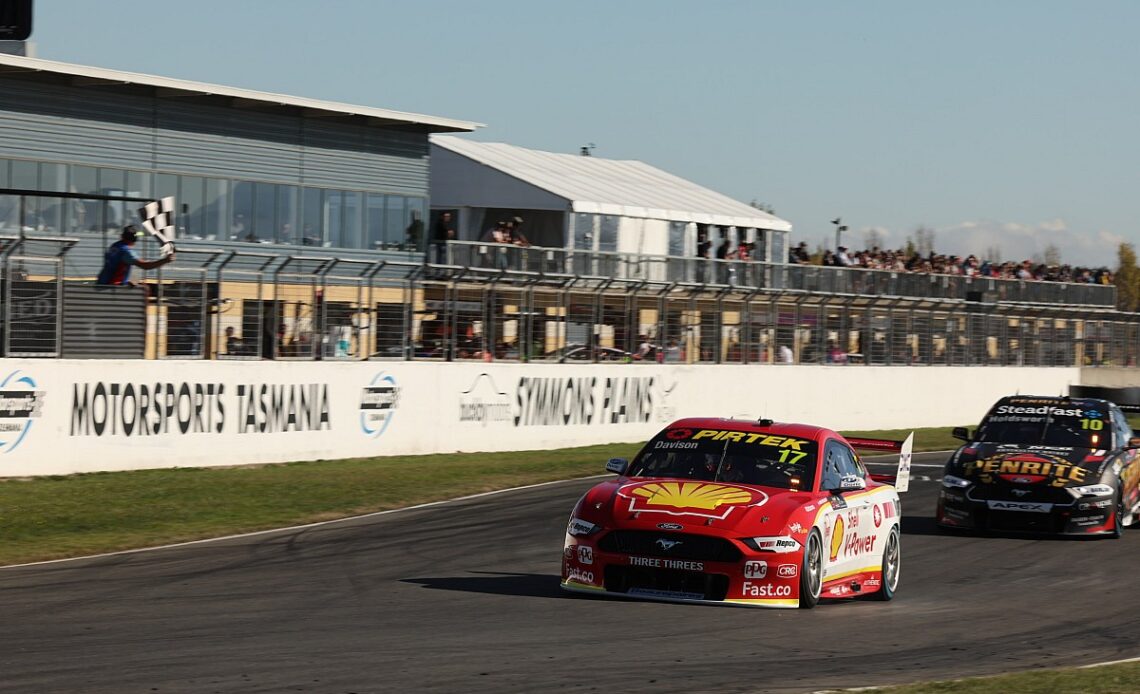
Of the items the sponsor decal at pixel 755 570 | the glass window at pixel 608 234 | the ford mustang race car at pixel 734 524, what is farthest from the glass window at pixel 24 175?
the sponsor decal at pixel 755 570

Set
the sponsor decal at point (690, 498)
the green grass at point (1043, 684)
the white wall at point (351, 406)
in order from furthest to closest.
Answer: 1. the white wall at point (351, 406)
2. the sponsor decal at point (690, 498)
3. the green grass at point (1043, 684)

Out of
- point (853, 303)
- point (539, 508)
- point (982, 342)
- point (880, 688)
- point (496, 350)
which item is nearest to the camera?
point (880, 688)

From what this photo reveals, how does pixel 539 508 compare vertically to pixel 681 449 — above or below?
below

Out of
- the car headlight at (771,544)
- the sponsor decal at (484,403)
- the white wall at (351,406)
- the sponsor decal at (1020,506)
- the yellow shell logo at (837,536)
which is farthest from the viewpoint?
the sponsor decal at (484,403)

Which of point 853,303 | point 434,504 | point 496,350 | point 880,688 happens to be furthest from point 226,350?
point 853,303

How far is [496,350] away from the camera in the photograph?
2802 cm

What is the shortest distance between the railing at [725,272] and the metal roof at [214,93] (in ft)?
19.1

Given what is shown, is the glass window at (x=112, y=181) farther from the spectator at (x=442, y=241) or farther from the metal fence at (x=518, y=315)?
the spectator at (x=442, y=241)

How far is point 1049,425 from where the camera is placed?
18703mm

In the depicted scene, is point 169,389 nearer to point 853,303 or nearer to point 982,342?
point 853,303

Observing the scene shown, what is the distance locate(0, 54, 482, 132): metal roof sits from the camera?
32812 mm

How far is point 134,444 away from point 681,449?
35.9 ft

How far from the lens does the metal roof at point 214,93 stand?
32812 millimetres

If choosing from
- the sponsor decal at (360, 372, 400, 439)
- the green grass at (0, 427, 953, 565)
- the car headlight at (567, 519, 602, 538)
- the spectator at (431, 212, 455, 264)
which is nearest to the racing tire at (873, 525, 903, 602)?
the car headlight at (567, 519, 602, 538)
